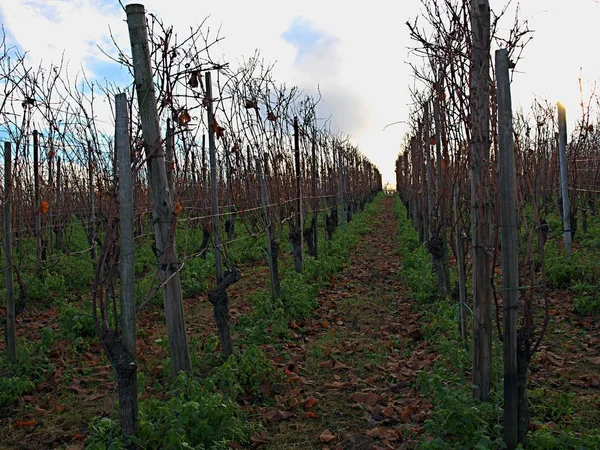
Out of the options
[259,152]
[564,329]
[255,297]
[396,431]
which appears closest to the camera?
[396,431]

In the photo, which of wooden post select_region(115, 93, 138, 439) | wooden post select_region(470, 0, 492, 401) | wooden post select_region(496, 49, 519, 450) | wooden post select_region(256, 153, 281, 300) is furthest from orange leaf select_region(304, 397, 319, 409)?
wooden post select_region(256, 153, 281, 300)

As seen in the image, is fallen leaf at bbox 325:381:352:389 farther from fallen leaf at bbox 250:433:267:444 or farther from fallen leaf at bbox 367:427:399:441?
fallen leaf at bbox 250:433:267:444

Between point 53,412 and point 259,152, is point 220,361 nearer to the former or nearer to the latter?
point 53,412

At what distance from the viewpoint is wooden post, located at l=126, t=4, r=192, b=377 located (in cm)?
360

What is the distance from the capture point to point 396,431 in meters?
3.43

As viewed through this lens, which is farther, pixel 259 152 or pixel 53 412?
pixel 259 152

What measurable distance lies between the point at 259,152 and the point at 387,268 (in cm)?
350

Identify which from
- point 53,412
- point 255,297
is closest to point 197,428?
point 53,412

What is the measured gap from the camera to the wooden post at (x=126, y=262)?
3.04 metres

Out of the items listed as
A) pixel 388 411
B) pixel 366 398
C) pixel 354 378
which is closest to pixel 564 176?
pixel 354 378

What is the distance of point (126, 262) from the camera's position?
3117 millimetres

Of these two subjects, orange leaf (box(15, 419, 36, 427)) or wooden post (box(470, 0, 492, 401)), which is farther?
orange leaf (box(15, 419, 36, 427))

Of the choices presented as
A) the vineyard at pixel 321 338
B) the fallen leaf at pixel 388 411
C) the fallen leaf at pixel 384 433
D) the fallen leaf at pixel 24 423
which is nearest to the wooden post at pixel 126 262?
the vineyard at pixel 321 338

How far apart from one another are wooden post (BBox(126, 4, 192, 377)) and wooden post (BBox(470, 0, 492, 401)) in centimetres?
Answer: 210
